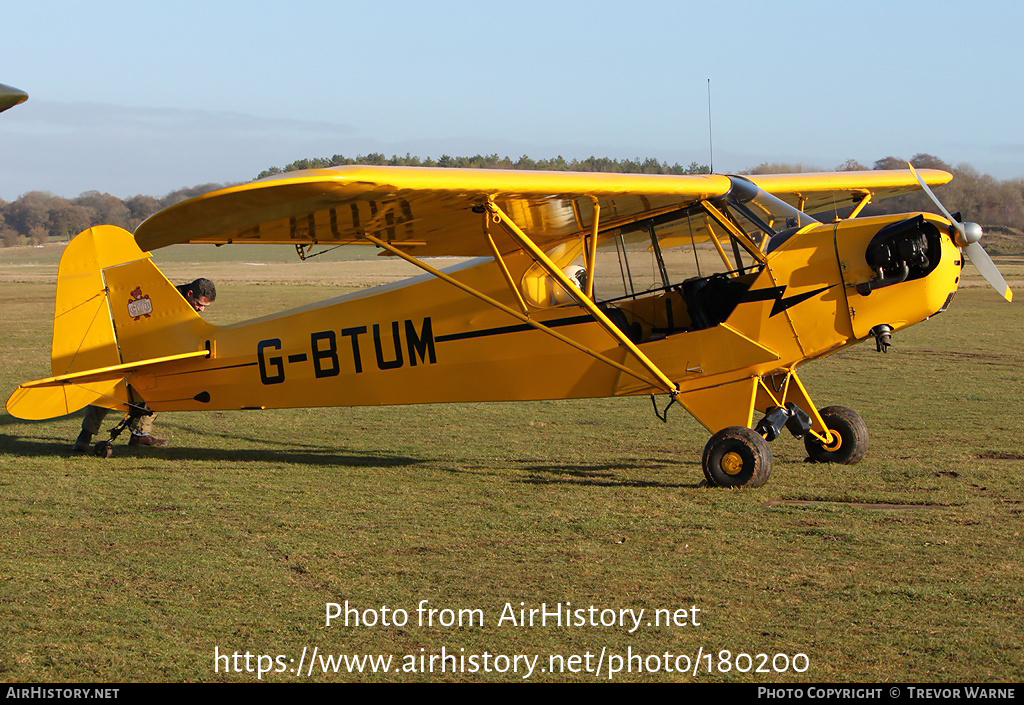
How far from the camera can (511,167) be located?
63.3 ft

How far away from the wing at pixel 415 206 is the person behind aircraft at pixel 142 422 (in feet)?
10.2

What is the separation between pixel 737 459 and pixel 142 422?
608cm

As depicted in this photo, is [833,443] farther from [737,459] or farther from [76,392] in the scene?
[76,392]

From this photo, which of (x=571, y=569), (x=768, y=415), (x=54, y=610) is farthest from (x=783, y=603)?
(x=54, y=610)

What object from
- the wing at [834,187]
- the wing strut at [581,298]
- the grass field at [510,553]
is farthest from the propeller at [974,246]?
the wing strut at [581,298]

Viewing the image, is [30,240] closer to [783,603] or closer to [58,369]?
[58,369]

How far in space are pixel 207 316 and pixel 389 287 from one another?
1693cm

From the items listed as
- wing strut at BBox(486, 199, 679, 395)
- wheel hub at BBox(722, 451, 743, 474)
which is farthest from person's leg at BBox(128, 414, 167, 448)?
wheel hub at BBox(722, 451, 743, 474)

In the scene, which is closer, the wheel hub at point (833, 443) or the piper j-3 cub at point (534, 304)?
the piper j-3 cub at point (534, 304)

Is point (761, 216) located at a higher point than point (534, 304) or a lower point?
higher

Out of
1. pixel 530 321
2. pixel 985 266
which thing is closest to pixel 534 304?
pixel 530 321

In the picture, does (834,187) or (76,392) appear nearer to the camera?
(76,392)

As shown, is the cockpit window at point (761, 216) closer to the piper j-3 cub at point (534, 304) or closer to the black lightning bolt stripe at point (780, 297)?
the piper j-3 cub at point (534, 304)

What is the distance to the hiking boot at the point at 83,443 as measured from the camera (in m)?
9.59
